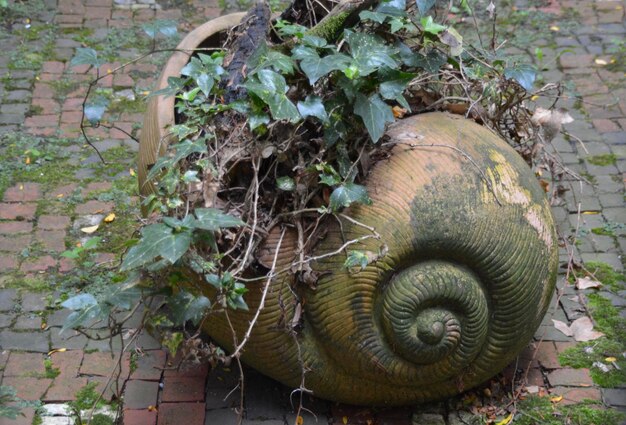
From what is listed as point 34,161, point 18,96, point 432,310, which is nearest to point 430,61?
point 432,310

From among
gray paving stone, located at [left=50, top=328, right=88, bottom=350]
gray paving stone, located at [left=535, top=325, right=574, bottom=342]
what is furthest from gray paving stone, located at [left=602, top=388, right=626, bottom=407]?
gray paving stone, located at [left=50, top=328, right=88, bottom=350]

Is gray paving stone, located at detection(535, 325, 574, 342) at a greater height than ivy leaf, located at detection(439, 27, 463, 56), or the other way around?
ivy leaf, located at detection(439, 27, 463, 56)

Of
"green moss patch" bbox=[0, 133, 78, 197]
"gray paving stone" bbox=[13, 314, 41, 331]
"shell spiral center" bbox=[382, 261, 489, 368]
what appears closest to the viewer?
"shell spiral center" bbox=[382, 261, 489, 368]

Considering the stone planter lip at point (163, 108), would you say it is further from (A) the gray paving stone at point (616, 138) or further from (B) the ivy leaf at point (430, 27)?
(A) the gray paving stone at point (616, 138)

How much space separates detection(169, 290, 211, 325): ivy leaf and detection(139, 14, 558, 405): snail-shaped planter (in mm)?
288

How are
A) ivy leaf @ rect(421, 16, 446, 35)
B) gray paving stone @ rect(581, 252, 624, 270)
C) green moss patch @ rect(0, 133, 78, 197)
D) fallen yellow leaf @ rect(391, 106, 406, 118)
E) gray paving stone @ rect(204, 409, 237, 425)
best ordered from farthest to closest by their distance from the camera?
green moss patch @ rect(0, 133, 78, 197)
gray paving stone @ rect(581, 252, 624, 270)
fallen yellow leaf @ rect(391, 106, 406, 118)
gray paving stone @ rect(204, 409, 237, 425)
ivy leaf @ rect(421, 16, 446, 35)

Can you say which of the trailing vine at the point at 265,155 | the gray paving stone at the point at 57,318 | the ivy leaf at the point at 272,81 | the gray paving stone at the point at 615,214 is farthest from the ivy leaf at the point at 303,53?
the gray paving stone at the point at 615,214

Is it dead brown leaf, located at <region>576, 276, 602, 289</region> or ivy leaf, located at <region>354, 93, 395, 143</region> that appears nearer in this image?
ivy leaf, located at <region>354, 93, 395, 143</region>

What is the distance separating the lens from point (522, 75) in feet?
12.1

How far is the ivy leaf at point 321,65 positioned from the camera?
3.11 metres

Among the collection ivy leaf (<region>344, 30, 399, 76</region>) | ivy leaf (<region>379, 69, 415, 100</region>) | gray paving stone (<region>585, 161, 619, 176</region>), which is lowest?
gray paving stone (<region>585, 161, 619, 176</region>)

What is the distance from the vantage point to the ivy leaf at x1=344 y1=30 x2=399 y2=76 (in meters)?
3.19

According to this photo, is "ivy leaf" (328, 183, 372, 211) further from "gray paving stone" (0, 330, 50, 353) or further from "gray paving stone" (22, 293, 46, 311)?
"gray paving stone" (22, 293, 46, 311)

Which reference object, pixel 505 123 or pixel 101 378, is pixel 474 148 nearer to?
pixel 505 123
